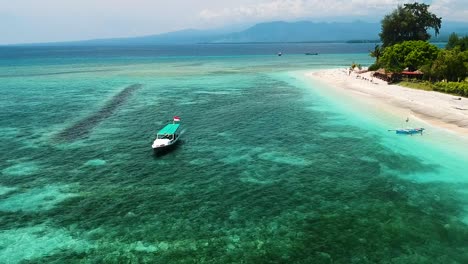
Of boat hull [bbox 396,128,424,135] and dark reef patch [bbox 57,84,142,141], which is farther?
dark reef patch [bbox 57,84,142,141]

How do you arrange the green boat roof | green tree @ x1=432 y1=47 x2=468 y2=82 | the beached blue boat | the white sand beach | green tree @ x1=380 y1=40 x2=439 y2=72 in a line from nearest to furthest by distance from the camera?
1. the green boat roof
2. the beached blue boat
3. the white sand beach
4. green tree @ x1=432 y1=47 x2=468 y2=82
5. green tree @ x1=380 y1=40 x2=439 y2=72

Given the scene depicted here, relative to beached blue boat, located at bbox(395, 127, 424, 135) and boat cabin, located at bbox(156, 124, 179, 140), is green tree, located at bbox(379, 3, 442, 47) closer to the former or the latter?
beached blue boat, located at bbox(395, 127, 424, 135)

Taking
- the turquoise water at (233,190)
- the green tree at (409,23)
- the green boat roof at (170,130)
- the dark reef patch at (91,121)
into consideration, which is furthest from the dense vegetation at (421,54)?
the dark reef patch at (91,121)

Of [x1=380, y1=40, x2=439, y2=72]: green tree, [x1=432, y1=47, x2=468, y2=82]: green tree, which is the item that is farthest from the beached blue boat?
[x1=380, y1=40, x2=439, y2=72]: green tree

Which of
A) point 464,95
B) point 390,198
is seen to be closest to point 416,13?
point 464,95

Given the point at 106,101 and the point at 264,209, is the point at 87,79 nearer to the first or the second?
the point at 106,101

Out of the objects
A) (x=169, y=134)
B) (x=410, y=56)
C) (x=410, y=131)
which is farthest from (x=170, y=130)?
(x=410, y=56)
